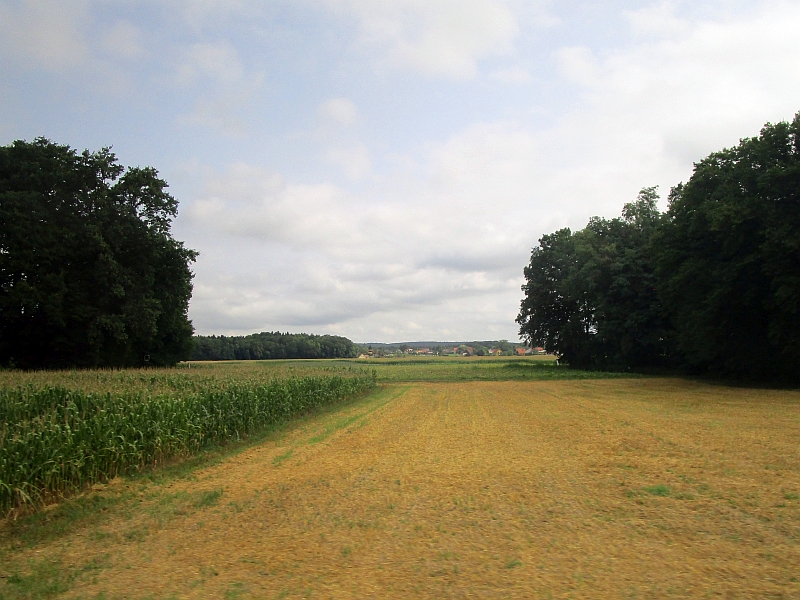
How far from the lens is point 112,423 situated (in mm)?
10422

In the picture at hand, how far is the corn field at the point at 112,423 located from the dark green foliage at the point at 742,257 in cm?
2418

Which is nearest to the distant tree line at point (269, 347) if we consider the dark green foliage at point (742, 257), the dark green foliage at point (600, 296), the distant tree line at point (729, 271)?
the dark green foliage at point (600, 296)

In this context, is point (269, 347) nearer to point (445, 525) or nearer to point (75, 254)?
point (75, 254)

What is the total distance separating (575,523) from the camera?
267 inches

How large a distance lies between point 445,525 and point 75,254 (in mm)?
33532

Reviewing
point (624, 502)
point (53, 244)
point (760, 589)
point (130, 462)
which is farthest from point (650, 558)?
point (53, 244)

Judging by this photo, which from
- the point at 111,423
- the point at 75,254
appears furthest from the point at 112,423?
the point at 75,254

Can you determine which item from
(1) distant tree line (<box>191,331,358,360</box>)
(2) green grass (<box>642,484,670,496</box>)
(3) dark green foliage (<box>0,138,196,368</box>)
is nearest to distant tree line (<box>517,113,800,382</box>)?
(2) green grass (<box>642,484,670,496</box>)

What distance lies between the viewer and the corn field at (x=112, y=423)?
834 cm

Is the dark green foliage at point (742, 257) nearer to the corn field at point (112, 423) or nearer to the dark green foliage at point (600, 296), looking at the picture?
the dark green foliage at point (600, 296)

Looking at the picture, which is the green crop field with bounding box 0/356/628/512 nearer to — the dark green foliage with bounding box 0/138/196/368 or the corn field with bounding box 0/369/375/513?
the corn field with bounding box 0/369/375/513

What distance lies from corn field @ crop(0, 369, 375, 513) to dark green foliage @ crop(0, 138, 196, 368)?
17.2 metres

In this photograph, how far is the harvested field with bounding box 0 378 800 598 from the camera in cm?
511

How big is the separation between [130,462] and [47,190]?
2976cm
